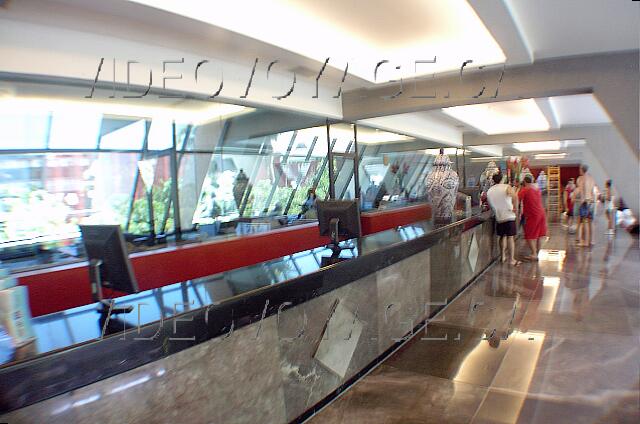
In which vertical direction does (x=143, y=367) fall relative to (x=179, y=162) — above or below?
below

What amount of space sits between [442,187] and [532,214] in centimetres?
286

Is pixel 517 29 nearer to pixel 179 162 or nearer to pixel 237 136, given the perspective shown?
pixel 237 136

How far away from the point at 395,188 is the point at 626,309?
21.9ft

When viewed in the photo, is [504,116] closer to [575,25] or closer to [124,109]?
[575,25]

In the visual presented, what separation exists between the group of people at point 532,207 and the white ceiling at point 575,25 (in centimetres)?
244

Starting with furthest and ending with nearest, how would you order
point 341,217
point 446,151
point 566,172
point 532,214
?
1. point 566,172
2. point 532,214
3. point 446,151
4. point 341,217

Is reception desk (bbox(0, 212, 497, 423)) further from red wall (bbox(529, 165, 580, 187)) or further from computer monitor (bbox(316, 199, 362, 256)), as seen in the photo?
red wall (bbox(529, 165, 580, 187))

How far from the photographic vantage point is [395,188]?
10.3m

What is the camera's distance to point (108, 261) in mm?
1883

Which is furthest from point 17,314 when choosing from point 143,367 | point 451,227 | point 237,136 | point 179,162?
point 237,136

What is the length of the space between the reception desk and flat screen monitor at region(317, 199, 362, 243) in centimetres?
12

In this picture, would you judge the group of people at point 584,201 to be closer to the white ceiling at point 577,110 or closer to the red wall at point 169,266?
the white ceiling at point 577,110

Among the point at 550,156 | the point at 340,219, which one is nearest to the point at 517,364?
the point at 340,219

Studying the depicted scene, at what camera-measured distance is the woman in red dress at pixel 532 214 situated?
21.8 ft
